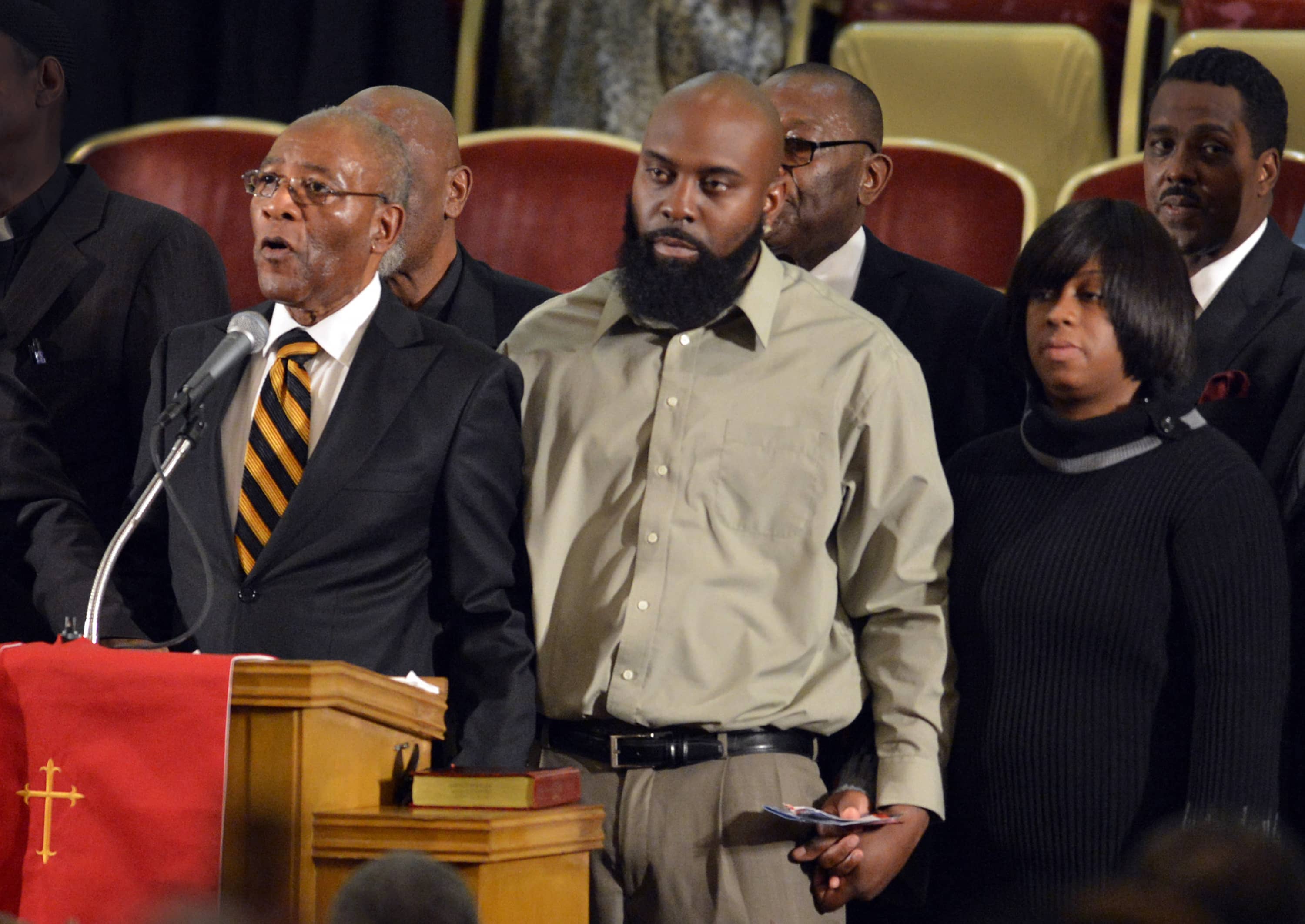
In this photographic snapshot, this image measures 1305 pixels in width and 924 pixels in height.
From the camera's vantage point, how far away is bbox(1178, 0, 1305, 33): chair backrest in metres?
4.60

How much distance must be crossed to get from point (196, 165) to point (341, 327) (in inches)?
83.5

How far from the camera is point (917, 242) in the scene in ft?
13.4

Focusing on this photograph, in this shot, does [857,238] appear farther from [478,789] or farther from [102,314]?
[478,789]

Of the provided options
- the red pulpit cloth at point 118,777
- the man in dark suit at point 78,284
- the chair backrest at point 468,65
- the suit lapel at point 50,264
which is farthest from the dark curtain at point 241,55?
the red pulpit cloth at point 118,777

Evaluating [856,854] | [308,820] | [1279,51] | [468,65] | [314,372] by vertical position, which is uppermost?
[468,65]

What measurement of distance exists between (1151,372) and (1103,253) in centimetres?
17

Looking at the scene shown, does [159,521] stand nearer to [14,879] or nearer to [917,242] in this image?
[14,879]

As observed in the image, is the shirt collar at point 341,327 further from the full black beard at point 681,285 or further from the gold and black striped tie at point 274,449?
the full black beard at point 681,285

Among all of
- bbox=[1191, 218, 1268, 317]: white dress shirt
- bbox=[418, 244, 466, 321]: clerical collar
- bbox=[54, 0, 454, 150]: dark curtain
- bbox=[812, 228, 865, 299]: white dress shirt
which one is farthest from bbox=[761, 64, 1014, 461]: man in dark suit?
bbox=[54, 0, 454, 150]: dark curtain

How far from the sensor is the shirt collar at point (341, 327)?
7.72 ft

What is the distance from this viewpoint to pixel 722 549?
235 centimetres

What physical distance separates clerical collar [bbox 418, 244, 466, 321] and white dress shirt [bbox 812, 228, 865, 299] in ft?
2.08

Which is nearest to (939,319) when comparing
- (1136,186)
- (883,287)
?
(883,287)

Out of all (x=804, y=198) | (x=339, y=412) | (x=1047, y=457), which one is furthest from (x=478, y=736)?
(x=804, y=198)
